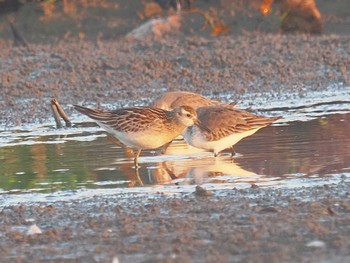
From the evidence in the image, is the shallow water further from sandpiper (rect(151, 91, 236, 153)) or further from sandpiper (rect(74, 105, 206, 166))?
sandpiper (rect(151, 91, 236, 153))

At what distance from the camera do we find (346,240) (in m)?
7.09

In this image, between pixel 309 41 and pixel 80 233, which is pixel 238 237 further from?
pixel 309 41

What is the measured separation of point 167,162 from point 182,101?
248 centimetres

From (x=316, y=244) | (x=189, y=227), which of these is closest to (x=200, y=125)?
(x=189, y=227)

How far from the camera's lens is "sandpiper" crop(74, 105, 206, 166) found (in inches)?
443

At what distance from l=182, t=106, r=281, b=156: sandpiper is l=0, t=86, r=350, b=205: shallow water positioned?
17 centimetres

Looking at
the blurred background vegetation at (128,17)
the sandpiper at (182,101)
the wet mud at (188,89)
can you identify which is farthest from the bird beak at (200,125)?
the blurred background vegetation at (128,17)

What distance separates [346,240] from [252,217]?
94cm

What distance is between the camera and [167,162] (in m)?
11.3

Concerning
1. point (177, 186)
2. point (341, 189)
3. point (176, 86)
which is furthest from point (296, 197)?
point (176, 86)

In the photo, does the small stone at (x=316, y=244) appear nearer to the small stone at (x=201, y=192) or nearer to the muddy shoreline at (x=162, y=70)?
the small stone at (x=201, y=192)

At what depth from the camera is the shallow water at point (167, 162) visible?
974cm

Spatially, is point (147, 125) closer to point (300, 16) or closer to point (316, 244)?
point (316, 244)

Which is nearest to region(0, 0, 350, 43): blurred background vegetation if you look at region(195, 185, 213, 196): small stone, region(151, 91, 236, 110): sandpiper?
region(151, 91, 236, 110): sandpiper
